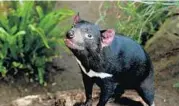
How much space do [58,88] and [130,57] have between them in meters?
1.46

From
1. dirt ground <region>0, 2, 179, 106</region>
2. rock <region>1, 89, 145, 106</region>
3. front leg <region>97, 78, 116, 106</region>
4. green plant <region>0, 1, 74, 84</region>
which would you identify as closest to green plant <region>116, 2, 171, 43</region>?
dirt ground <region>0, 2, 179, 106</region>

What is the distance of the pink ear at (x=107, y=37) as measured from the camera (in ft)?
8.18

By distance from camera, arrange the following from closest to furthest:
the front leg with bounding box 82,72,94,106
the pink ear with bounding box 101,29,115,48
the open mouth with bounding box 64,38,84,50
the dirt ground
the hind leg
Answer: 1. the open mouth with bounding box 64,38,84,50
2. the pink ear with bounding box 101,29,115,48
3. the front leg with bounding box 82,72,94,106
4. the hind leg
5. the dirt ground

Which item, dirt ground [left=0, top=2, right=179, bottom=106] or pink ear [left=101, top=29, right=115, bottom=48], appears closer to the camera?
pink ear [left=101, top=29, right=115, bottom=48]

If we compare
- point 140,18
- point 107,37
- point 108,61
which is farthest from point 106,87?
point 140,18

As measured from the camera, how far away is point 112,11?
4.80 metres

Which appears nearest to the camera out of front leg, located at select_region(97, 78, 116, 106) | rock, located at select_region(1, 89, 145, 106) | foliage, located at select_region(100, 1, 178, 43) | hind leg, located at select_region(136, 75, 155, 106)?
front leg, located at select_region(97, 78, 116, 106)

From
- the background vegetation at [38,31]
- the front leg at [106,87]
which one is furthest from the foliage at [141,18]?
the front leg at [106,87]

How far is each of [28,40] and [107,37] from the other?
159 centimetres

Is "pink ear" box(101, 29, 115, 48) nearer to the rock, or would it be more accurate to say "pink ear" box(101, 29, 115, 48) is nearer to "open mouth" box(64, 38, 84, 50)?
"open mouth" box(64, 38, 84, 50)

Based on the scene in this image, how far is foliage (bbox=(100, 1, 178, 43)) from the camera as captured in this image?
385 cm

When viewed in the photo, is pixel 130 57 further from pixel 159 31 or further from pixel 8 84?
pixel 8 84

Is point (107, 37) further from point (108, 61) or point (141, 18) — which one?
point (141, 18)

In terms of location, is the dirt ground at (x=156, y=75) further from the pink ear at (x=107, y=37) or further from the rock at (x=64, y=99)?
the pink ear at (x=107, y=37)
